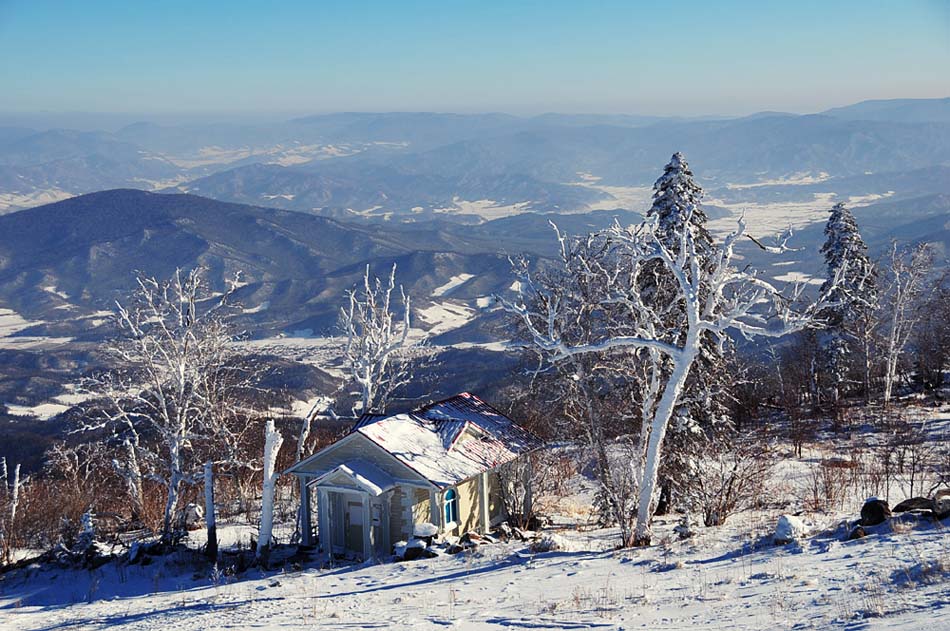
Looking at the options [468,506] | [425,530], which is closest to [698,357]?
[468,506]

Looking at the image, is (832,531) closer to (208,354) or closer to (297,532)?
(297,532)

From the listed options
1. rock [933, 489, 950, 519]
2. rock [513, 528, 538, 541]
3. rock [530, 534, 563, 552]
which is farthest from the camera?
rock [513, 528, 538, 541]

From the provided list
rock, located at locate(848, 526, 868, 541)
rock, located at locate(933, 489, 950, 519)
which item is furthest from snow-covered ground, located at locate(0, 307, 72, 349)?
rock, located at locate(933, 489, 950, 519)

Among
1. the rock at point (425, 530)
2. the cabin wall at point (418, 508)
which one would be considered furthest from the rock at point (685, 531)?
the cabin wall at point (418, 508)

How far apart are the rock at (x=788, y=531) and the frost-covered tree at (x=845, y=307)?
73.4 feet

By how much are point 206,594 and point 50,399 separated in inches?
3635

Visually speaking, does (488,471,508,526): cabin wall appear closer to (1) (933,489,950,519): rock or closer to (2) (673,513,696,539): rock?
(2) (673,513,696,539): rock

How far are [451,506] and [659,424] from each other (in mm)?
6847

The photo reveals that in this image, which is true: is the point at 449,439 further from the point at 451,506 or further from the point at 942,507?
the point at 942,507

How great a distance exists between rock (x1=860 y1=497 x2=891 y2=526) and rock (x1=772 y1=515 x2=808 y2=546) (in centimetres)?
102

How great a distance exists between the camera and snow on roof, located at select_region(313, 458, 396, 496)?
63.0 ft

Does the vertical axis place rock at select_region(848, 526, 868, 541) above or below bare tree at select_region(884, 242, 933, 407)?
below

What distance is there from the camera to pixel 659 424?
49.5 feet

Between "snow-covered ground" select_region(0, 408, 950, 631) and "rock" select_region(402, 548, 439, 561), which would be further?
"rock" select_region(402, 548, 439, 561)
